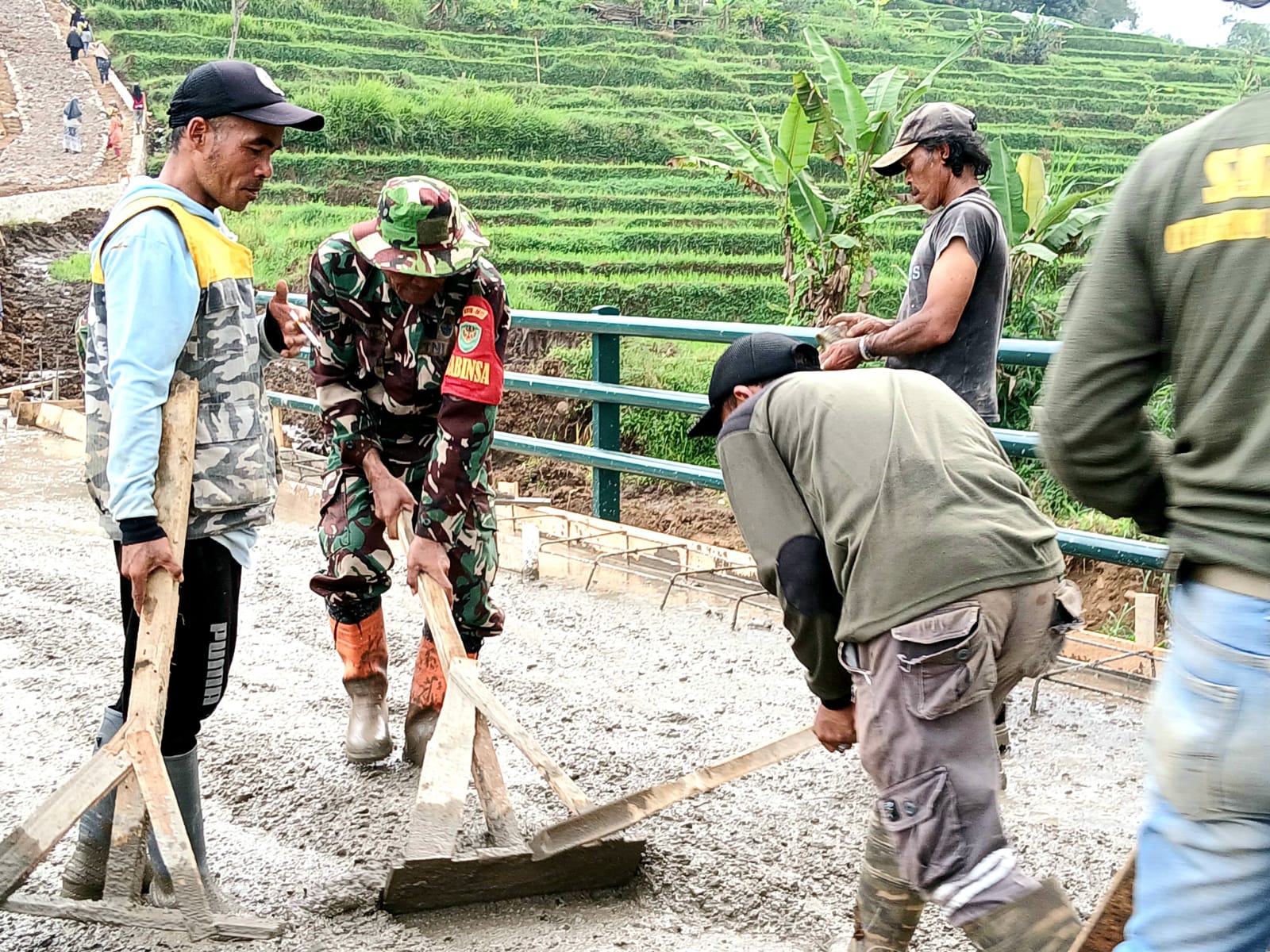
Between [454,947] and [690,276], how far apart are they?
58.1 feet

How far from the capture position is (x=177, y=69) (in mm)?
29312

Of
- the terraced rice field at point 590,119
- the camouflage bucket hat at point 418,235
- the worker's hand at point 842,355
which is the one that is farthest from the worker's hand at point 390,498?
the terraced rice field at point 590,119

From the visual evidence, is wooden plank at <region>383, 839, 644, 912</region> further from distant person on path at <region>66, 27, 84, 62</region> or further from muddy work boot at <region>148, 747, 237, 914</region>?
distant person on path at <region>66, 27, 84, 62</region>

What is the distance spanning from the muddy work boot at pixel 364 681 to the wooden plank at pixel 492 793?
27.6 inches

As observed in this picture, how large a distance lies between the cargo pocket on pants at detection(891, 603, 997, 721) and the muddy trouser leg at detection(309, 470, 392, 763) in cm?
213

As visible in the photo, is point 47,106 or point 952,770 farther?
point 47,106

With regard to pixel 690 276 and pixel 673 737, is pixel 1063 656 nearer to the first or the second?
pixel 673 737

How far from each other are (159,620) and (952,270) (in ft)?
7.53

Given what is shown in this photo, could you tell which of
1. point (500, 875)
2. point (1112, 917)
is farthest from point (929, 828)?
point (500, 875)

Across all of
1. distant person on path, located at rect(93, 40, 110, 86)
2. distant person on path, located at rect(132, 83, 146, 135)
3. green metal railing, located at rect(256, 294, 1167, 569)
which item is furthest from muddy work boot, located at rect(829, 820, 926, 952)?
distant person on path, located at rect(93, 40, 110, 86)

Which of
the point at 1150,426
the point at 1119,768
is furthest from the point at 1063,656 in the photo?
the point at 1150,426

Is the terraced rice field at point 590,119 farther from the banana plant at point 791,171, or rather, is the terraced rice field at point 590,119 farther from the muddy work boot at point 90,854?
the muddy work boot at point 90,854

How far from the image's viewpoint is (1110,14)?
180 feet

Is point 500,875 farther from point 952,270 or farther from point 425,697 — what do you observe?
point 952,270
